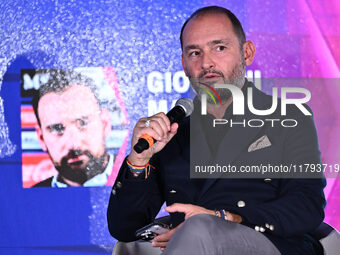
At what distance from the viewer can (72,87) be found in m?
2.53

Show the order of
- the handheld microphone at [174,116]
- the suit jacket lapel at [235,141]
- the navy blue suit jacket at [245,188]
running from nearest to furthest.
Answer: the handheld microphone at [174,116]
the navy blue suit jacket at [245,188]
the suit jacket lapel at [235,141]

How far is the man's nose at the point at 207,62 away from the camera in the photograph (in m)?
1.65

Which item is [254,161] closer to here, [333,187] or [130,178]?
[130,178]

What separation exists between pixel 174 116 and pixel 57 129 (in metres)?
1.27

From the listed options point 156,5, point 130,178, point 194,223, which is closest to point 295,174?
point 194,223

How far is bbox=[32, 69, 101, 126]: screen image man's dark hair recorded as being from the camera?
250 cm

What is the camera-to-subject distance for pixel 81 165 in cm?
253

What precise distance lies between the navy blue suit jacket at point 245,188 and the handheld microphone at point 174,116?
23 centimetres

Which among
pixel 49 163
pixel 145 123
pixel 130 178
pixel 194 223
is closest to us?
pixel 194 223

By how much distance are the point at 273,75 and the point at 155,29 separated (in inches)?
27.1

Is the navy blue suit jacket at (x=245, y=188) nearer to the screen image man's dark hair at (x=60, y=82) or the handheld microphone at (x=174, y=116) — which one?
the handheld microphone at (x=174, y=116)

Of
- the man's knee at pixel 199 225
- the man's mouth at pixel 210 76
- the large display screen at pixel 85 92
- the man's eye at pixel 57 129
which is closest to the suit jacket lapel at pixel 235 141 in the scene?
the man's mouth at pixel 210 76

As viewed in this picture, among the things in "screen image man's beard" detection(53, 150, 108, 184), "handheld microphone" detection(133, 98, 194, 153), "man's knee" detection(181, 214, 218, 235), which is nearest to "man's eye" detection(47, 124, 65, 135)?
A: "screen image man's beard" detection(53, 150, 108, 184)

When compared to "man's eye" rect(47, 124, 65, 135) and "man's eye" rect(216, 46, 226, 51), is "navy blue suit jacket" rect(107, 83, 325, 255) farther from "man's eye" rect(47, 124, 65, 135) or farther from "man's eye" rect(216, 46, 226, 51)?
"man's eye" rect(47, 124, 65, 135)
